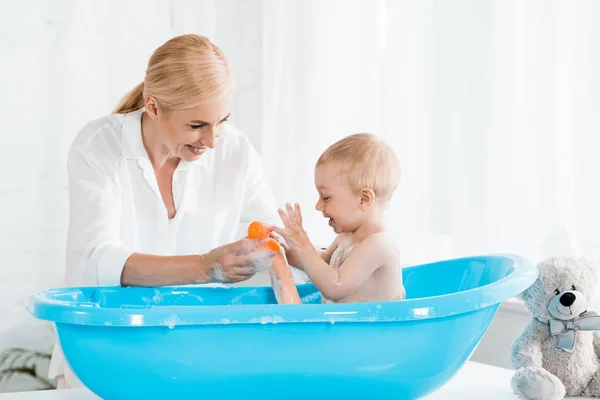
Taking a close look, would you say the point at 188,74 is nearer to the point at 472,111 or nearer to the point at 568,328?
the point at 568,328

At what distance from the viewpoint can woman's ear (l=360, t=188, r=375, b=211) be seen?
1274mm

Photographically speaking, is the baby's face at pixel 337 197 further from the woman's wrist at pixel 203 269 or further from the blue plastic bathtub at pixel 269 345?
the blue plastic bathtub at pixel 269 345

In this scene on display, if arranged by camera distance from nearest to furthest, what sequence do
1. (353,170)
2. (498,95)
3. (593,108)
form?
(353,170)
(593,108)
(498,95)

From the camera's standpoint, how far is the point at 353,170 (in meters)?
1.26

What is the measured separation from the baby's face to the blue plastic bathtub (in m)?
0.39

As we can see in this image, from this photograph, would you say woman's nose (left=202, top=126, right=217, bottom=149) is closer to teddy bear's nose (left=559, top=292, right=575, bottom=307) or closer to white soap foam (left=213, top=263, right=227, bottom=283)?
white soap foam (left=213, top=263, right=227, bottom=283)

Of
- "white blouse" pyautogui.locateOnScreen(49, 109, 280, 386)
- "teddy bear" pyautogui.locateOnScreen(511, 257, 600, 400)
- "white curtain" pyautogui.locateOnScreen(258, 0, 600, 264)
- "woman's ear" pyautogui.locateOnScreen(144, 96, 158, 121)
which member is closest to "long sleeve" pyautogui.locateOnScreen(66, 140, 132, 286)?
"white blouse" pyautogui.locateOnScreen(49, 109, 280, 386)

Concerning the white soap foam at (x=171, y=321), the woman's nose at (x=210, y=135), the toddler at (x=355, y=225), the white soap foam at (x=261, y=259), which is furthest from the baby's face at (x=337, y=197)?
the white soap foam at (x=171, y=321)

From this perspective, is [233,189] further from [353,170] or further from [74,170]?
[353,170]

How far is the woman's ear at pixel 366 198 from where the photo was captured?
1.27 metres

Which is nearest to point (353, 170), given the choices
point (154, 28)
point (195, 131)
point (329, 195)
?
point (329, 195)

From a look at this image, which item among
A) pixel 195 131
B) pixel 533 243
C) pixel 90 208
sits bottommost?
pixel 533 243

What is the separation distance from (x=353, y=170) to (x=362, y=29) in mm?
1482

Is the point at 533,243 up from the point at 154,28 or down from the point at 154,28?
down
